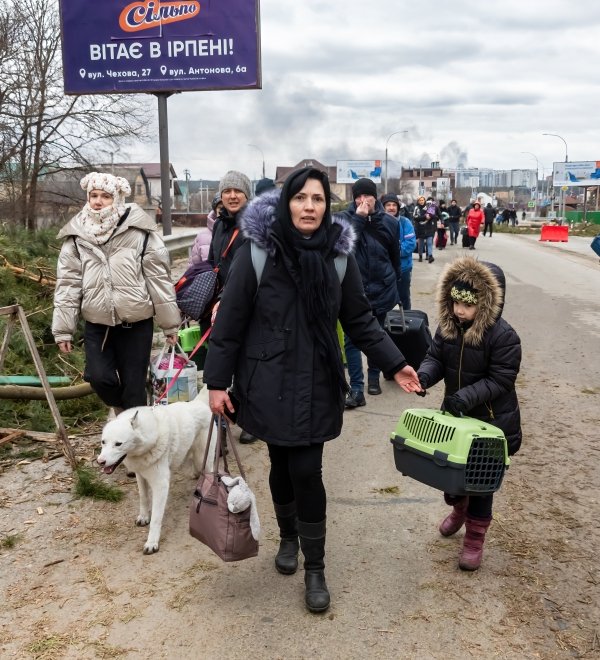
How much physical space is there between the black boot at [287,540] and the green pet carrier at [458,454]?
703 millimetres

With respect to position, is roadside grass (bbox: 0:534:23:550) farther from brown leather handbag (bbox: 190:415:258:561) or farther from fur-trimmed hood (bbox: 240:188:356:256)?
fur-trimmed hood (bbox: 240:188:356:256)

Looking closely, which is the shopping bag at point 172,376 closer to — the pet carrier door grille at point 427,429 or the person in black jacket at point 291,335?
the person in black jacket at point 291,335

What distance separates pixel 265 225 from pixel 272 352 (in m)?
0.59

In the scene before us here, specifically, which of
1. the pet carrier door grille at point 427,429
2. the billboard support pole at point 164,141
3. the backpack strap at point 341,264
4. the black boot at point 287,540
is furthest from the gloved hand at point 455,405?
the billboard support pole at point 164,141

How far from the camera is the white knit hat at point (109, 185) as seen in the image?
4164 mm

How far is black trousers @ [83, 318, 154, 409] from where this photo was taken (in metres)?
4.32

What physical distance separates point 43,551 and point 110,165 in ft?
68.4

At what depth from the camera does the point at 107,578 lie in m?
3.44

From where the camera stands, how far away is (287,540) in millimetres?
3551

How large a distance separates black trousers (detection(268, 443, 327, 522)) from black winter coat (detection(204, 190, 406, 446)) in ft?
0.34

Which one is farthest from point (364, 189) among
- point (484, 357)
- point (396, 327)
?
point (484, 357)

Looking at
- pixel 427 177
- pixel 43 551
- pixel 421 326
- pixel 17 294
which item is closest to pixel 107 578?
pixel 43 551

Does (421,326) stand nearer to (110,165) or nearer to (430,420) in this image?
(430,420)

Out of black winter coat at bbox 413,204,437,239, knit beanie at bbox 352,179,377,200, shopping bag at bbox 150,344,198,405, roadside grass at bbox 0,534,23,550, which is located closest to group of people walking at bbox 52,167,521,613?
shopping bag at bbox 150,344,198,405
